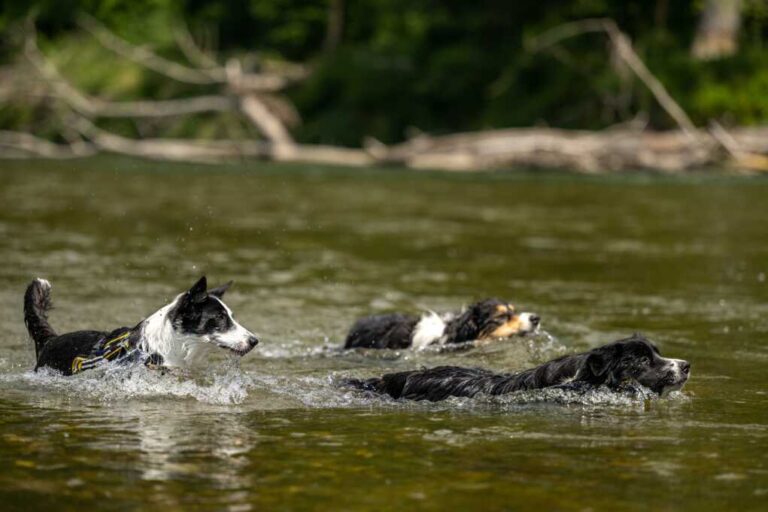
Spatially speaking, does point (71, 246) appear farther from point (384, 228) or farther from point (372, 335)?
point (372, 335)

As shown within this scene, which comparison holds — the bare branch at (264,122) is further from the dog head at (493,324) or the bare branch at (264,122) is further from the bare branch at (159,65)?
the dog head at (493,324)

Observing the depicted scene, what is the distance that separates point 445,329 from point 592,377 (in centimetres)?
268

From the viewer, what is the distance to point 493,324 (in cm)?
1041

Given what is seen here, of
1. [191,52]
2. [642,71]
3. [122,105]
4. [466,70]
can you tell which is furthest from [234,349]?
[191,52]

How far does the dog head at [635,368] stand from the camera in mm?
7953

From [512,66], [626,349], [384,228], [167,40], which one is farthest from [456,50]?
[626,349]

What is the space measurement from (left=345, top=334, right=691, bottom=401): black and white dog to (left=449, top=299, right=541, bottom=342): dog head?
7.44ft

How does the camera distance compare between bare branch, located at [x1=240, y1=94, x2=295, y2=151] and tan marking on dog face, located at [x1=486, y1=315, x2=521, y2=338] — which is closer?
tan marking on dog face, located at [x1=486, y1=315, x2=521, y2=338]

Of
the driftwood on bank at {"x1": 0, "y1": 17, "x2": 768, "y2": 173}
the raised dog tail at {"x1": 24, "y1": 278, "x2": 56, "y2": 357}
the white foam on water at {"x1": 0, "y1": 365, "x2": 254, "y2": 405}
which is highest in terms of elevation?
the driftwood on bank at {"x1": 0, "y1": 17, "x2": 768, "y2": 173}

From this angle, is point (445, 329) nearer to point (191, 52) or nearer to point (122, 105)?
point (122, 105)

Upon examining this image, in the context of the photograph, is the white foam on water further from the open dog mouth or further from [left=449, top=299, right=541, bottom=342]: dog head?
[left=449, top=299, right=541, bottom=342]: dog head

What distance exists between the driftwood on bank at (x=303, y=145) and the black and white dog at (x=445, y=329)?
1711cm

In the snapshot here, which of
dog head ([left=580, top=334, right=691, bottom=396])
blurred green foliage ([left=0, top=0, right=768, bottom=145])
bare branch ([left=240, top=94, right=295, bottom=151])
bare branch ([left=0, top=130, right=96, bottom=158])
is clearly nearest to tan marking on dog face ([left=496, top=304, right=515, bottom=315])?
dog head ([left=580, top=334, right=691, bottom=396])

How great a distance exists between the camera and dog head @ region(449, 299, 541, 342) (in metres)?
10.4
